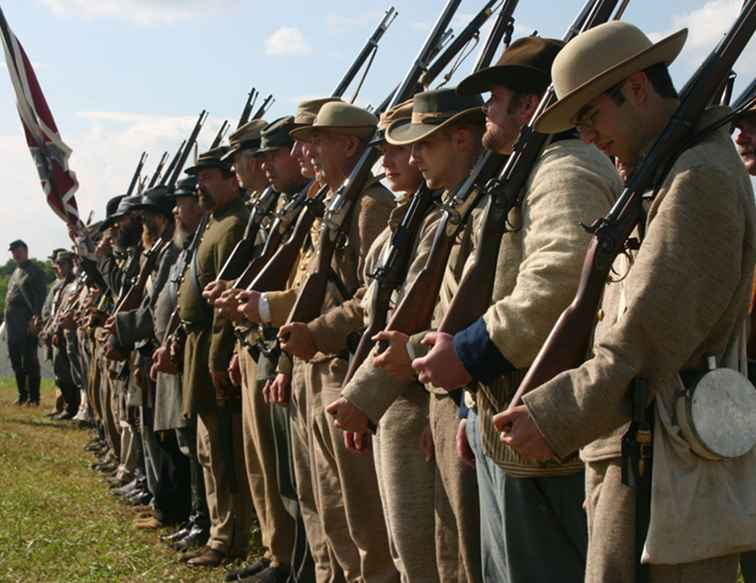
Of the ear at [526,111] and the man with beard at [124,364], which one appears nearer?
the ear at [526,111]

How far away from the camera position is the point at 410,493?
4926 millimetres

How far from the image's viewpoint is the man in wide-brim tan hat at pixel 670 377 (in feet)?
10.1

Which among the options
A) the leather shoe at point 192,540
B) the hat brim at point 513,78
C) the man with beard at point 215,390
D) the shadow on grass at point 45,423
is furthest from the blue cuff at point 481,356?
the shadow on grass at point 45,423

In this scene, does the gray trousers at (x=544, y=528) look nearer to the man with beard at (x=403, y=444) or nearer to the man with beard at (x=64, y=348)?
the man with beard at (x=403, y=444)

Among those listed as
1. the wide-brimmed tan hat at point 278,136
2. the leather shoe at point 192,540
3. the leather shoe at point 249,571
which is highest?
the wide-brimmed tan hat at point 278,136

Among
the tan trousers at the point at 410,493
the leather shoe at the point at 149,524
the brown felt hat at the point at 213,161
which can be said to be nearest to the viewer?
the tan trousers at the point at 410,493

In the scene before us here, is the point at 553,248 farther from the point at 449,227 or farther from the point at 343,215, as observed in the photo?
the point at 343,215

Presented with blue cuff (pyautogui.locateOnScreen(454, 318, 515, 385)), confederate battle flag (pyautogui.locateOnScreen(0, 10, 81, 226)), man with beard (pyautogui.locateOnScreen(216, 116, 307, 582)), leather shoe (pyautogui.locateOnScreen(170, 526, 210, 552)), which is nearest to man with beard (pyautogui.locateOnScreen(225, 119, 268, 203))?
man with beard (pyautogui.locateOnScreen(216, 116, 307, 582))

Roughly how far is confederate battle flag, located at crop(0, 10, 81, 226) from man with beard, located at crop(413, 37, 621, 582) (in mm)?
10794

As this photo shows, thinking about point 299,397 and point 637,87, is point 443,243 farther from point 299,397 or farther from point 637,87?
point 299,397

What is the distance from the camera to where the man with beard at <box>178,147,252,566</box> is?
8367 mm

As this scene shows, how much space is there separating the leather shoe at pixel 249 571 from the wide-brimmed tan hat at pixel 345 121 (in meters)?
2.86

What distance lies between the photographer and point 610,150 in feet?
11.4

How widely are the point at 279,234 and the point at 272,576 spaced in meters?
2.05
